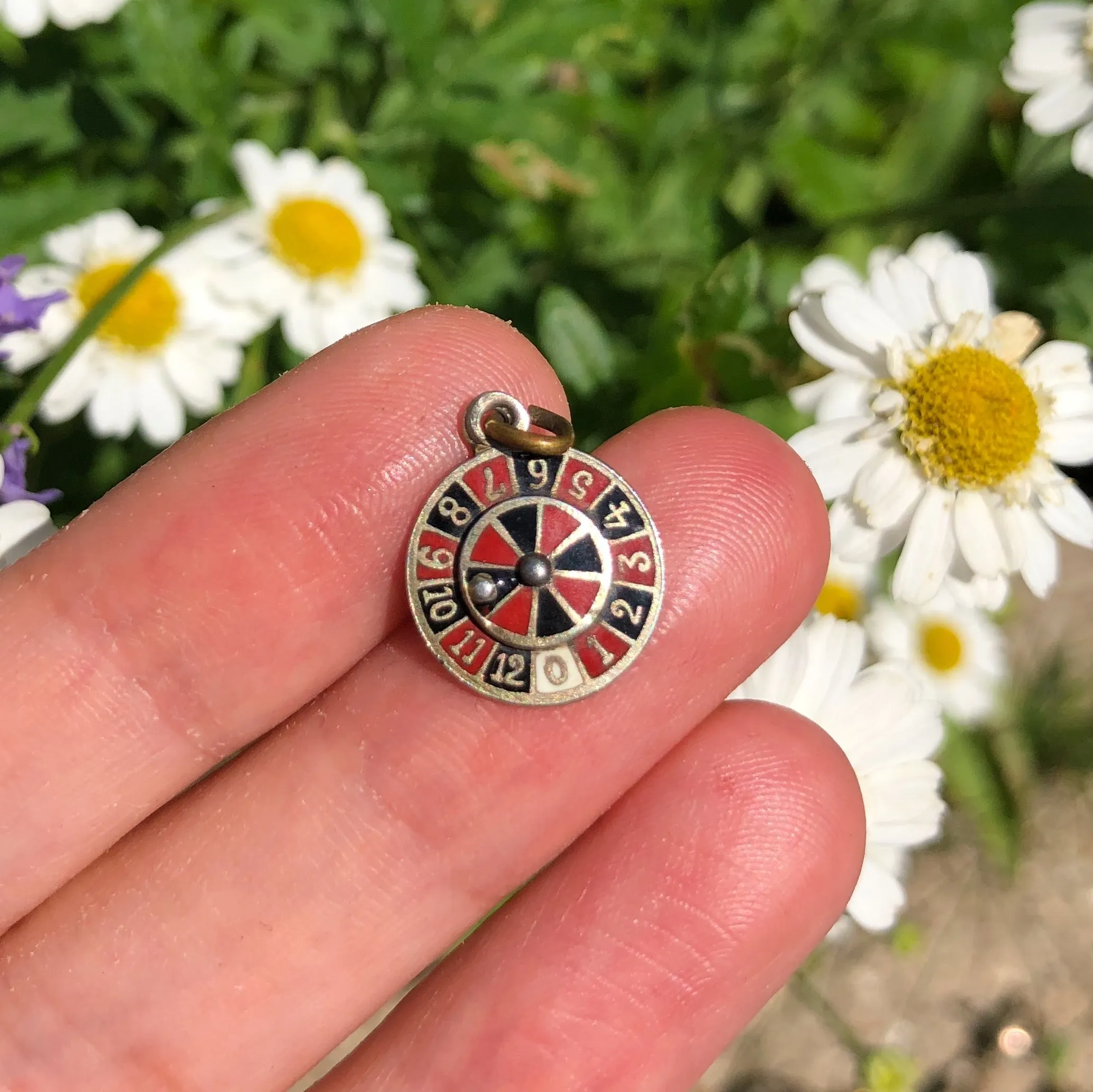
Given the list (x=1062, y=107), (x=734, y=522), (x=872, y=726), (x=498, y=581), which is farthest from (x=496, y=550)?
(x=1062, y=107)

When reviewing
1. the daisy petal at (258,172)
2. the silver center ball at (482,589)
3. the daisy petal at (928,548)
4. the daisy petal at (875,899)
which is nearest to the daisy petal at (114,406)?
the daisy petal at (258,172)

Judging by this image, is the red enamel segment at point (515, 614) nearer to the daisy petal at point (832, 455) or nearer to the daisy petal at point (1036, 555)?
the daisy petal at point (832, 455)

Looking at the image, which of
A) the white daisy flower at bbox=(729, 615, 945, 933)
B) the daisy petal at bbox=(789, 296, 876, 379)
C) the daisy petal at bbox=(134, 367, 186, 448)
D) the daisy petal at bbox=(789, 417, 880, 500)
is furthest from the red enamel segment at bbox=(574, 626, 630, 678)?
the daisy petal at bbox=(134, 367, 186, 448)

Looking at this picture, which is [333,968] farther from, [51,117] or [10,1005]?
[51,117]

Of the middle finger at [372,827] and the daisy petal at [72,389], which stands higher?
the daisy petal at [72,389]

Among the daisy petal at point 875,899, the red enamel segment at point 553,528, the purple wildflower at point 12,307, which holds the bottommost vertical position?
the daisy petal at point 875,899

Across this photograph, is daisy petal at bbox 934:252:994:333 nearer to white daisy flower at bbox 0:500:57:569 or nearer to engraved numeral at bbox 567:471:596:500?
engraved numeral at bbox 567:471:596:500
